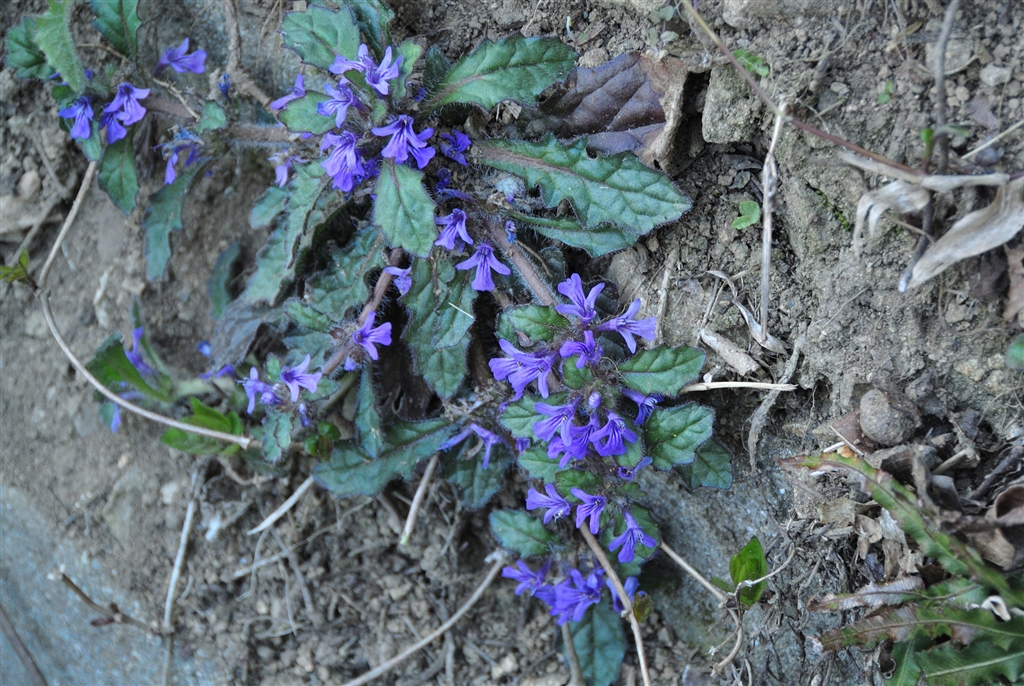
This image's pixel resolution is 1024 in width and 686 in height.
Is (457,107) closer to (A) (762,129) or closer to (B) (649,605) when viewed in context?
(A) (762,129)

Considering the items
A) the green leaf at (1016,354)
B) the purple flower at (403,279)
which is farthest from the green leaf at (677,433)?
the purple flower at (403,279)

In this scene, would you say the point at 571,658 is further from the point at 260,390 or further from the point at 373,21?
the point at 373,21

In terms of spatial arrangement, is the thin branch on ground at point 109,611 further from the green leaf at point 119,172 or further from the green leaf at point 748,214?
the green leaf at point 748,214

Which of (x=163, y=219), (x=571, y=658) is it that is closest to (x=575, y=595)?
(x=571, y=658)

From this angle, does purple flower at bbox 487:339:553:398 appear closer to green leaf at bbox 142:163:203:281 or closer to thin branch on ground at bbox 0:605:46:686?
green leaf at bbox 142:163:203:281

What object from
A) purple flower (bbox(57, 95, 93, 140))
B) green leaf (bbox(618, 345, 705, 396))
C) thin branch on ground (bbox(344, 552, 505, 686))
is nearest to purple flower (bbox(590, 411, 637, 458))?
green leaf (bbox(618, 345, 705, 396))
